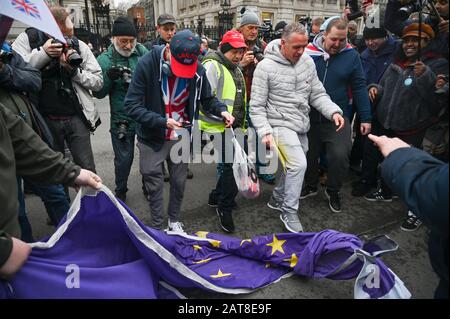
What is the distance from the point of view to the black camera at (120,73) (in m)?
3.56

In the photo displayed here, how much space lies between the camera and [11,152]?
1.82 m

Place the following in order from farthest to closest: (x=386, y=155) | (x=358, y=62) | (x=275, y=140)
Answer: (x=358, y=62) < (x=275, y=140) < (x=386, y=155)

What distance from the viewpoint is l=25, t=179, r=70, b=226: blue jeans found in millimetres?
2850

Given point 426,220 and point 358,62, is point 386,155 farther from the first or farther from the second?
point 358,62

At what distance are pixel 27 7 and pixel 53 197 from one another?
1.79m

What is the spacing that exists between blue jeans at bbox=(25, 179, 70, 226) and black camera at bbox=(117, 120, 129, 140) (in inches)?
37.0

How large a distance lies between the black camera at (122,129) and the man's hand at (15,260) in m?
2.08

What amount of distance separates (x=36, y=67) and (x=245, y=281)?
2580 millimetres

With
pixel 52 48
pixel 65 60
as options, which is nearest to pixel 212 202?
pixel 65 60

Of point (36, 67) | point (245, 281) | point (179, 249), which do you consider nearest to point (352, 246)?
point (245, 281)

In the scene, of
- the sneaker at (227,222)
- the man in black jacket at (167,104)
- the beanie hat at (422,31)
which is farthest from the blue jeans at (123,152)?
the beanie hat at (422,31)

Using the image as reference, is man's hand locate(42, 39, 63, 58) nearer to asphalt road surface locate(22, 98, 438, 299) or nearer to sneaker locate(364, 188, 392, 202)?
asphalt road surface locate(22, 98, 438, 299)

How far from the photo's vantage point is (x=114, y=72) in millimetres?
3564

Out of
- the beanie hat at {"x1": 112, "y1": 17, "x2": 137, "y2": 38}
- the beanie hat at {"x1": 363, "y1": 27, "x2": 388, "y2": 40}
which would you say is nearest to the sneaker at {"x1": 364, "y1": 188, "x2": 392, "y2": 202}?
the beanie hat at {"x1": 363, "y1": 27, "x2": 388, "y2": 40}
